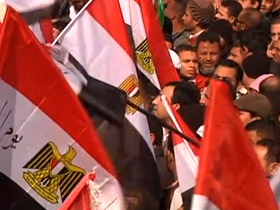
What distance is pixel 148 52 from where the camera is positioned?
7.71 meters

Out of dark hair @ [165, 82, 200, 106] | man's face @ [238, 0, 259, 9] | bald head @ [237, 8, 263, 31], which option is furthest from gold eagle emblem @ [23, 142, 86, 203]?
man's face @ [238, 0, 259, 9]

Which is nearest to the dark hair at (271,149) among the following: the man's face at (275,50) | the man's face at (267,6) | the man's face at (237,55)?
the man's face at (275,50)

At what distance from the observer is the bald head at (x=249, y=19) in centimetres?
1077

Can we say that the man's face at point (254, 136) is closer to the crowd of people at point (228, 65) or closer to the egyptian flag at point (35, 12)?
the crowd of people at point (228, 65)

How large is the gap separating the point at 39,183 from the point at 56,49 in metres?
0.94

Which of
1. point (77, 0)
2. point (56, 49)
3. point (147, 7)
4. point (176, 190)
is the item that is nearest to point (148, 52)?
point (147, 7)

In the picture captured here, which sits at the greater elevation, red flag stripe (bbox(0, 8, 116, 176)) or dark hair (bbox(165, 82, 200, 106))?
red flag stripe (bbox(0, 8, 116, 176))

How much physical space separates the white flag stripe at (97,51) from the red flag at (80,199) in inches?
60.3

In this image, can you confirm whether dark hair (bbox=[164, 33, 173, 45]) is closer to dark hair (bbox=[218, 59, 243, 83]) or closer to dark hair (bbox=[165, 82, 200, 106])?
dark hair (bbox=[218, 59, 243, 83])

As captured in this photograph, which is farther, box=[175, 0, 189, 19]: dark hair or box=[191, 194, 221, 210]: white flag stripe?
box=[175, 0, 189, 19]: dark hair

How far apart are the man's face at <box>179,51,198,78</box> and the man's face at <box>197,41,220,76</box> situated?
0.22 feet

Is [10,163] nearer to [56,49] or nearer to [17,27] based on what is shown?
[17,27]

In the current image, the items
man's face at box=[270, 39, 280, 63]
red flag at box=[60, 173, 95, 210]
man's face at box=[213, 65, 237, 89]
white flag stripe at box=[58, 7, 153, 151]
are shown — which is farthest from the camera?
man's face at box=[270, 39, 280, 63]

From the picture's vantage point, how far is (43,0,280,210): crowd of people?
22.4 feet
